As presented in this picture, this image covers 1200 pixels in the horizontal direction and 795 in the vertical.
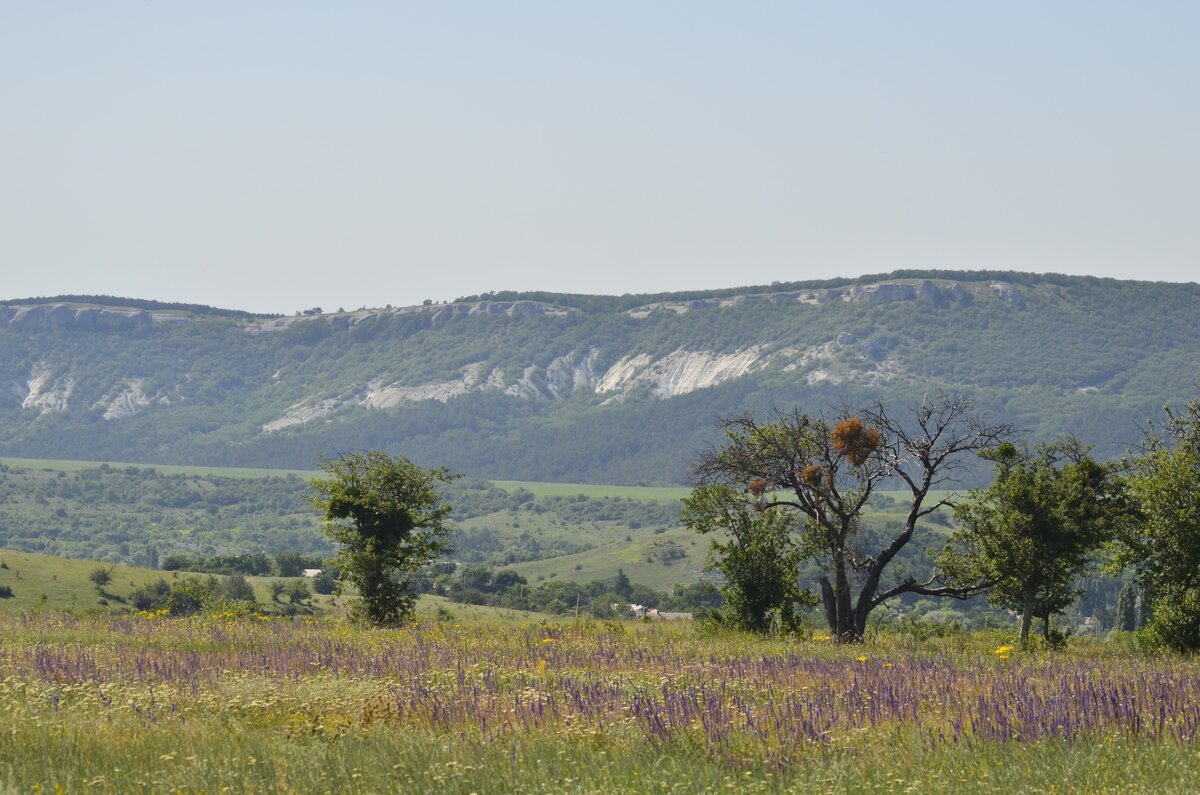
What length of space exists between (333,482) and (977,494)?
17.3 meters

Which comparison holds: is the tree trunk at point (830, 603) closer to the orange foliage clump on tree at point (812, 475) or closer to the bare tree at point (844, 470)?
the bare tree at point (844, 470)

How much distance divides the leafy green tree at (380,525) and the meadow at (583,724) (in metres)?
17.2

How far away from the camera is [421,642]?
22.3 m

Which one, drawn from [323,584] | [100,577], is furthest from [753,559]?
[323,584]

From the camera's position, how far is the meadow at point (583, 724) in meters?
9.96

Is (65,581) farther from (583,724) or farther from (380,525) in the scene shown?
(583,724)

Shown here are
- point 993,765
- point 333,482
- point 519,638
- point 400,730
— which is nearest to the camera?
Answer: point 993,765

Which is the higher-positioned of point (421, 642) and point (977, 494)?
point (977, 494)

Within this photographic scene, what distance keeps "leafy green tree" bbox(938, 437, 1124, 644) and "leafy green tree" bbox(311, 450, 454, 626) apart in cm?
1431

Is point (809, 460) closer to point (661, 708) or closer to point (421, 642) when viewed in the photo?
point (421, 642)

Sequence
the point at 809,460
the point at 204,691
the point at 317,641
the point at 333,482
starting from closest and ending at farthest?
the point at 204,691, the point at 317,641, the point at 809,460, the point at 333,482

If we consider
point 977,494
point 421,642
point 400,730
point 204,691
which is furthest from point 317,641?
point 977,494

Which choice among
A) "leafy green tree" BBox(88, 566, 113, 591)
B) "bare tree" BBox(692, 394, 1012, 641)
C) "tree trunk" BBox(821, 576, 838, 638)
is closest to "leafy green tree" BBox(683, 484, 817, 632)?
"bare tree" BBox(692, 394, 1012, 641)

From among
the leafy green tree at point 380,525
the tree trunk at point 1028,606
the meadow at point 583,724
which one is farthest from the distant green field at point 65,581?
the meadow at point 583,724
